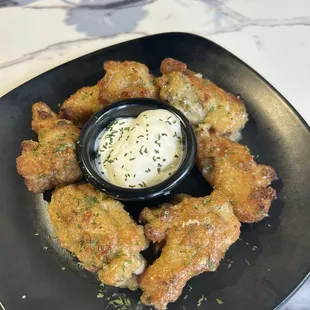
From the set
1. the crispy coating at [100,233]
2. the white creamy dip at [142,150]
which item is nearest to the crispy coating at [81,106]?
the white creamy dip at [142,150]

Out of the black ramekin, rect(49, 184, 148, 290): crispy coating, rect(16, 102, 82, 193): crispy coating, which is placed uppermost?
the black ramekin

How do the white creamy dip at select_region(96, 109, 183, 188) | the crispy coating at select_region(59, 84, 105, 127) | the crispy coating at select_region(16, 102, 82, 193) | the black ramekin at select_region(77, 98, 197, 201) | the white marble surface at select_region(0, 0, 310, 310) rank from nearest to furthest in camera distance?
the black ramekin at select_region(77, 98, 197, 201)
the white creamy dip at select_region(96, 109, 183, 188)
the crispy coating at select_region(16, 102, 82, 193)
the crispy coating at select_region(59, 84, 105, 127)
the white marble surface at select_region(0, 0, 310, 310)

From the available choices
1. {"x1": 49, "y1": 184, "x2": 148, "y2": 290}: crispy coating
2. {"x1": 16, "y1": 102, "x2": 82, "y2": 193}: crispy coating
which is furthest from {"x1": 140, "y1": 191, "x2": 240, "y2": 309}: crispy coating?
{"x1": 16, "y1": 102, "x2": 82, "y2": 193}: crispy coating

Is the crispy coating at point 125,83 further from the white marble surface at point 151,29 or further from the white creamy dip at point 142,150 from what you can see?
the white marble surface at point 151,29

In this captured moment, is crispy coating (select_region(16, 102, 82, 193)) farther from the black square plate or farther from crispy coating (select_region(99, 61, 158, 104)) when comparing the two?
crispy coating (select_region(99, 61, 158, 104))

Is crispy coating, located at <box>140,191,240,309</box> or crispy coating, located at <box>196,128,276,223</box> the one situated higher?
crispy coating, located at <box>196,128,276,223</box>

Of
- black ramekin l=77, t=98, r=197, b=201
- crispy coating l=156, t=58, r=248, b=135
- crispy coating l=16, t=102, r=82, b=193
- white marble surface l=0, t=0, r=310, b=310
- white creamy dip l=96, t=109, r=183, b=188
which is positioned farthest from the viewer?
white marble surface l=0, t=0, r=310, b=310

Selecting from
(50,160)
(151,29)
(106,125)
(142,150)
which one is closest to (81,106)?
(106,125)
